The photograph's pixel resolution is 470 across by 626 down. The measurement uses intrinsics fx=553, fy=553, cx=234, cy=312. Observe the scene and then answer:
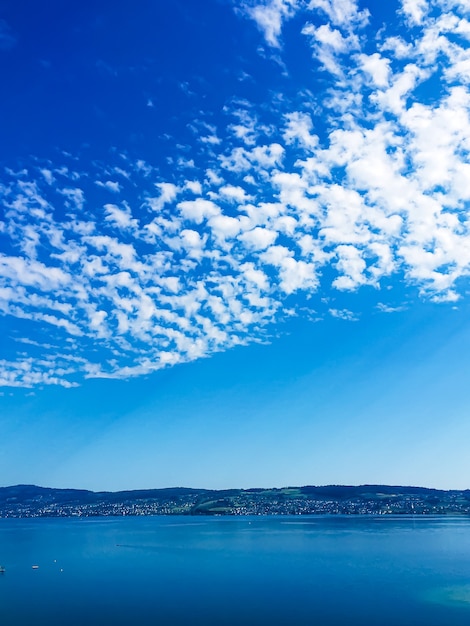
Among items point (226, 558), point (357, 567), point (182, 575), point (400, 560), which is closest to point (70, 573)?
point (182, 575)

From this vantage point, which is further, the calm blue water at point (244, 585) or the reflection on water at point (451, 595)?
the reflection on water at point (451, 595)

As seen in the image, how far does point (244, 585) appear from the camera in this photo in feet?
223

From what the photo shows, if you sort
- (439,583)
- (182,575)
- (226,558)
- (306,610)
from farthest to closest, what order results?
(226,558)
(182,575)
(439,583)
(306,610)

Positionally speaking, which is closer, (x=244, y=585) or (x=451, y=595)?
(x=451, y=595)

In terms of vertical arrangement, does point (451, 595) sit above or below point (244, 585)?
above

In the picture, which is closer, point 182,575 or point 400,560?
point 182,575

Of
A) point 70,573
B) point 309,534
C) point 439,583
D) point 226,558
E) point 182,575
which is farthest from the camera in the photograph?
point 309,534

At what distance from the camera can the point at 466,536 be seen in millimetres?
135625

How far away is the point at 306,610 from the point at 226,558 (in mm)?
47995

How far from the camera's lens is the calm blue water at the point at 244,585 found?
51.0 metres

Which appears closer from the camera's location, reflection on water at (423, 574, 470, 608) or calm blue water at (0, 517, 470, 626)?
calm blue water at (0, 517, 470, 626)

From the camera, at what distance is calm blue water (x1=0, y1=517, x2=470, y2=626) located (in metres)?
51.0

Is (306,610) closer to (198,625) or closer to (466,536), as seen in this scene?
(198,625)

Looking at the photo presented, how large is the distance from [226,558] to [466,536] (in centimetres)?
7061
